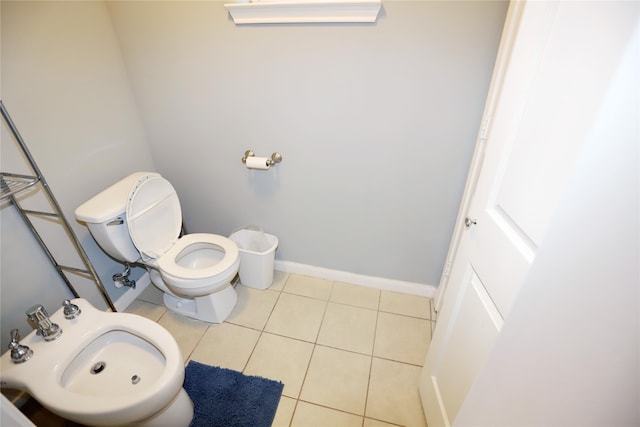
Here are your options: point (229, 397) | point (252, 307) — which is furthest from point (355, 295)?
point (229, 397)

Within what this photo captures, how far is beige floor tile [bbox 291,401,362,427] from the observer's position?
1.23 meters

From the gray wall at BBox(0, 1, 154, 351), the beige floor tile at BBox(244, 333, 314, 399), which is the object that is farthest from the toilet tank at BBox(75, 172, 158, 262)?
the beige floor tile at BBox(244, 333, 314, 399)

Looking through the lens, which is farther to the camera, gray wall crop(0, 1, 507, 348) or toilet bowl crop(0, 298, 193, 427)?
gray wall crop(0, 1, 507, 348)

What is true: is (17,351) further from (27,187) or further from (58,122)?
(58,122)

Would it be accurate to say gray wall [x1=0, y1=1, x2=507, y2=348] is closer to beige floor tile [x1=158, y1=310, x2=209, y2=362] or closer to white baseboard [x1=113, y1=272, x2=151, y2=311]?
white baseboard [x1=113, y1=272, x2=151, y2=311]

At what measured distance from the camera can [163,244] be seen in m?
1.61

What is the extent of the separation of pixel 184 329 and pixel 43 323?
682 mm

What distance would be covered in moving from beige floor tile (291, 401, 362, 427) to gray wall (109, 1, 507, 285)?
0.84m

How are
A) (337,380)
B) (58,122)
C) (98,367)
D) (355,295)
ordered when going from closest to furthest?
1. (98,367)
2. (58,122)
3. (337,380)
4. (355,295)

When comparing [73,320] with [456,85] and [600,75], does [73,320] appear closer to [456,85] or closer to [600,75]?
[600,75]

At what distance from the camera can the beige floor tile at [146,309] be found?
5.70 feet

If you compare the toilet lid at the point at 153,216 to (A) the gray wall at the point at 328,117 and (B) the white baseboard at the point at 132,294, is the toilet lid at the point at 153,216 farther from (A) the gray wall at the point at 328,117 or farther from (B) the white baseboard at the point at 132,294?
(B) the white baseboard at the point at 132,294

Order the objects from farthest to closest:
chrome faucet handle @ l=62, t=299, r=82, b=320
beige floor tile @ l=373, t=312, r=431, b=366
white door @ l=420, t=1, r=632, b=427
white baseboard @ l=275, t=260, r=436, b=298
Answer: white baseboard @ l=275, t=260, r=436, b=298, beige floor tile @ l=373, t=312, r=431, b=366, chrome faucet handle @ l=62, t=299, r=82, b=320, white door @ l=420, t=1, r=632, b=427

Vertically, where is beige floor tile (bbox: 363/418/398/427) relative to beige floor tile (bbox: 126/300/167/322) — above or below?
below
